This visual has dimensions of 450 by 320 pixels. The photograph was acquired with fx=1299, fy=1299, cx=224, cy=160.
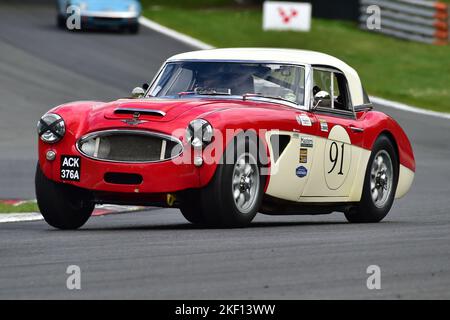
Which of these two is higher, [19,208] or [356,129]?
[356,129]

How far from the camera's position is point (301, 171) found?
35.9 ft

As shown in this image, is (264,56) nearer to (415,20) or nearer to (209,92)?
(209,92)

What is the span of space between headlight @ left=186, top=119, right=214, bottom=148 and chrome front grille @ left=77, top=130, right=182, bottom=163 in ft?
0.36

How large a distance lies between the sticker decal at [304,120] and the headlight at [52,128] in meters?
1.98

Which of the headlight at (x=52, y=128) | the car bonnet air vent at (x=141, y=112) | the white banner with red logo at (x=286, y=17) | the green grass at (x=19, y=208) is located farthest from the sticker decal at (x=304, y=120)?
the white banner with red logo at (x=286, y=17)

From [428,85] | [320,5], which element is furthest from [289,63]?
[320,5]

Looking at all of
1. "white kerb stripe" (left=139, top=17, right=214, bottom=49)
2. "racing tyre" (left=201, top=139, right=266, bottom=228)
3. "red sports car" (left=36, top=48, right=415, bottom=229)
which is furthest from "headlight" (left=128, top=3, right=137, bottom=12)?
"racing tyre" (left=201, top=139, right=266, bottom=228)

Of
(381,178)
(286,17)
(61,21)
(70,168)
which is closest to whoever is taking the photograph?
(70,168)

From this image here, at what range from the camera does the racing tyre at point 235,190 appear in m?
10.0

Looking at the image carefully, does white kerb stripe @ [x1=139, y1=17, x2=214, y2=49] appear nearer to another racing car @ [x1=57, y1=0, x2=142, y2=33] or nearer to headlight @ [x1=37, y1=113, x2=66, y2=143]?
another racing car @ [x1=57, y1=0, x2=142, y2=33]

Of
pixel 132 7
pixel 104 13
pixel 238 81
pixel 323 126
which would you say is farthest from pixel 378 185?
pixel 104 13

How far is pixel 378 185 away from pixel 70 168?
331cm

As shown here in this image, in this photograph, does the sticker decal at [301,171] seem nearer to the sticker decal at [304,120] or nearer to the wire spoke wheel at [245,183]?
the sticker decal at [304,120]
